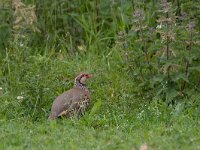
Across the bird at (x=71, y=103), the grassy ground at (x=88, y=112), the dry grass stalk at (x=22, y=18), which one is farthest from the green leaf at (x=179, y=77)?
Answer: the dry grass stalk at (x=22, y=18)

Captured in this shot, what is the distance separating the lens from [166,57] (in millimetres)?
10453

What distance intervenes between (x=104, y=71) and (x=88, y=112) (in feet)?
4.84

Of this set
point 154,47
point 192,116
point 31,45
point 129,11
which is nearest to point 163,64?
point 154,47

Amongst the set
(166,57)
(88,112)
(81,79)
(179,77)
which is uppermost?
(166,57)

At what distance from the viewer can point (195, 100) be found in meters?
10.4

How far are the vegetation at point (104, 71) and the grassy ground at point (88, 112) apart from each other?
1 centimetres

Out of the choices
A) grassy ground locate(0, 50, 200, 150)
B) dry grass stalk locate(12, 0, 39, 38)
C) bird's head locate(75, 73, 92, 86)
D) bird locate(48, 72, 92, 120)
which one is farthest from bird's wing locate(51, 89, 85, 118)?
dry grass stalk locate(12, 0, 39, 38)

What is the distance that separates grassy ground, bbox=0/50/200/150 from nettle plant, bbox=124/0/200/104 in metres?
0.27

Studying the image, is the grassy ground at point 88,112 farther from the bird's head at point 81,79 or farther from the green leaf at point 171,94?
the bird's head at point 81,79

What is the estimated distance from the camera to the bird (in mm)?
10413

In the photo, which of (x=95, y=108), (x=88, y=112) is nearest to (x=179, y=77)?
(x=95, y=108)

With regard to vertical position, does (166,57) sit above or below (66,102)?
above

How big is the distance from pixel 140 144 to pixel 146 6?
148 inches

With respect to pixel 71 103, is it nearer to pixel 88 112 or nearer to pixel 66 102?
pixel 66 102
